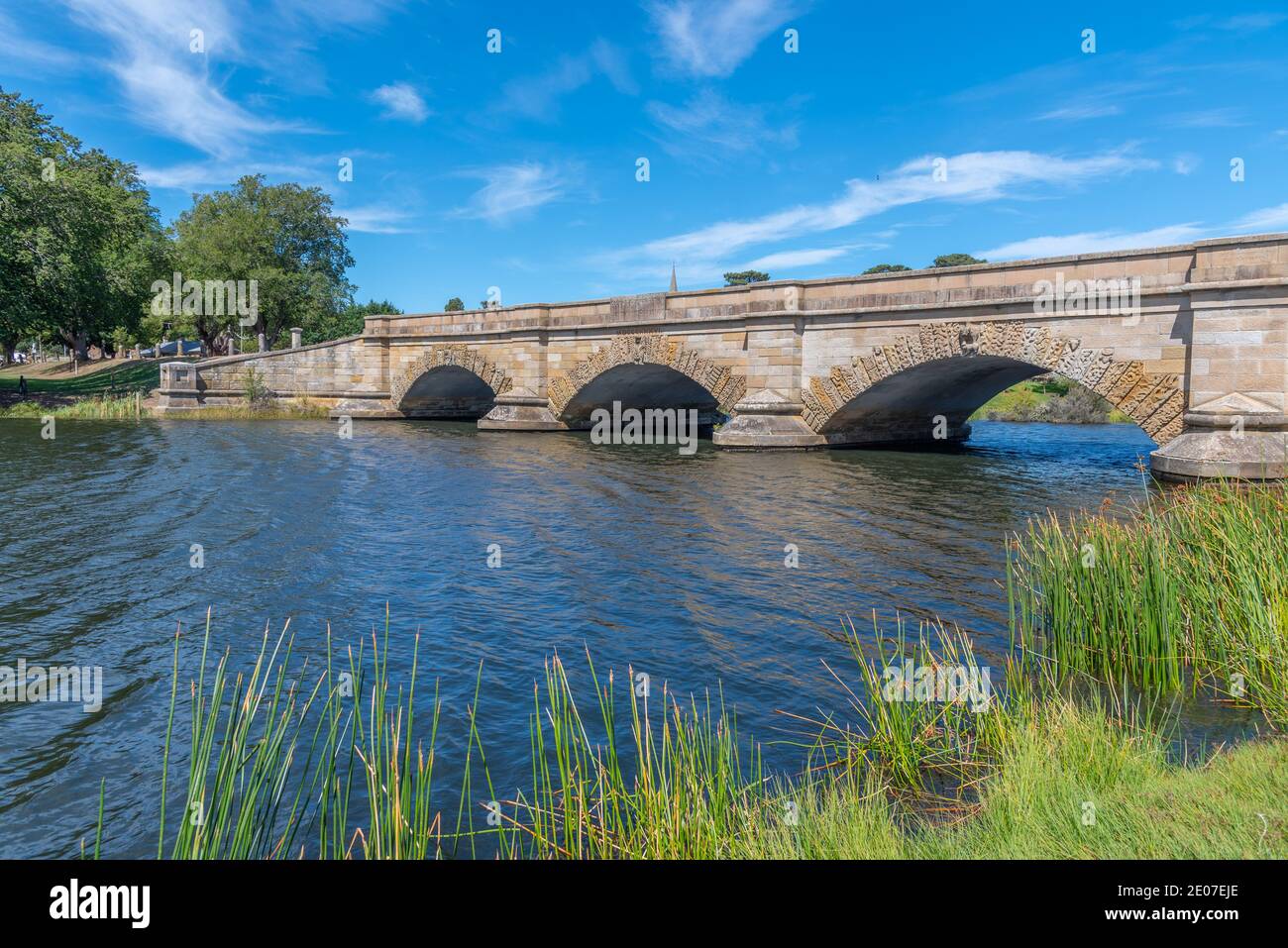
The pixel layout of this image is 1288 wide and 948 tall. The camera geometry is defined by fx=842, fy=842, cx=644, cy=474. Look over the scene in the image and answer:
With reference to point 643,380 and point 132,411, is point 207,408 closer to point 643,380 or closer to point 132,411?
point 132,411

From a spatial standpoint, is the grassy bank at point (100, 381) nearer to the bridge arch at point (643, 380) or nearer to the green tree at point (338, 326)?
the green tree at point (338, 326)

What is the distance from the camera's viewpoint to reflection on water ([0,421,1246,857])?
21.5 ft

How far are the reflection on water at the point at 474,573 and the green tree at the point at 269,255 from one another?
3579 centimetres

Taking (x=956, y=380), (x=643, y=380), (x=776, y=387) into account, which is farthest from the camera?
(x=643, y=380)

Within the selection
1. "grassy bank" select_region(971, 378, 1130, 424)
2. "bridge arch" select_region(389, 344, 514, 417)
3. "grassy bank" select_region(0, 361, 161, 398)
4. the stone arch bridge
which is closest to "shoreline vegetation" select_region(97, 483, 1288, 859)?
the stone arch bridge

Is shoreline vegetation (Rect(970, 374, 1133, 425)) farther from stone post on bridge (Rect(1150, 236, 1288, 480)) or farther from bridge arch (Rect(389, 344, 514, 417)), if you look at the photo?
bridge arch (Rect(389, 344, 514, 417))

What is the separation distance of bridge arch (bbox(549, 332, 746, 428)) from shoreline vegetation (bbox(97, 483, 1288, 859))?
1892 centimetres

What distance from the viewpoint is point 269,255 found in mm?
57312

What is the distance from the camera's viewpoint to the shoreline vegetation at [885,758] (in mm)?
3996

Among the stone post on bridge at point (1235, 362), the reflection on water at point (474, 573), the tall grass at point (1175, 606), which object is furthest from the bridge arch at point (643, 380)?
the tall grass at point (1175, 606)

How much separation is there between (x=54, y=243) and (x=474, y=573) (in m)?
32.2

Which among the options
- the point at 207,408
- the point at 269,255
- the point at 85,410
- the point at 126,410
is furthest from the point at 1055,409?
the point at 269,255

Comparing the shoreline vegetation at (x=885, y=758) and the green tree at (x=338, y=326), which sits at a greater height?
the green tree at (x=338, y=326)
